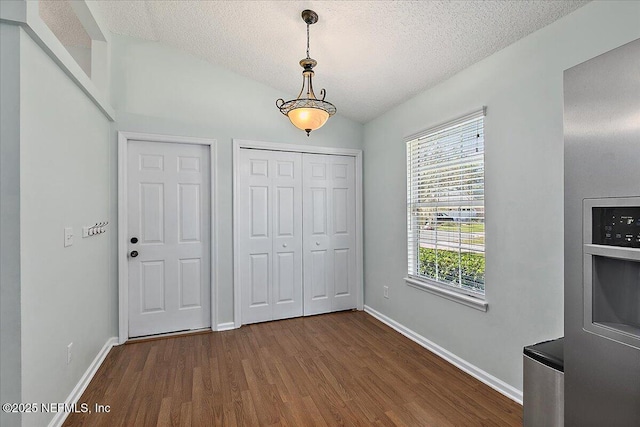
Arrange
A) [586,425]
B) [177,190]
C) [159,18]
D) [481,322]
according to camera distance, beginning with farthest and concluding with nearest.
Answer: [177,190] < [159,18] < [481,322] < [586,425]

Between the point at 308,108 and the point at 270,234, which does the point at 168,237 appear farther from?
the point at 308,108

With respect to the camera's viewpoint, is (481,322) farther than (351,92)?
No

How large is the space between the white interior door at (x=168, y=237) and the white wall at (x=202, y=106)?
0.54ft

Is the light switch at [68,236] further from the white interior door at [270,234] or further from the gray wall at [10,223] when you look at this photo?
the white interior door at [270,234]

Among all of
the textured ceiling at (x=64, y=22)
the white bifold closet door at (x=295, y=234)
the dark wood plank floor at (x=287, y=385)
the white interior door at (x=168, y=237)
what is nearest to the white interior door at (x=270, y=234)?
the white bifold closet door at (x=295, y=234)

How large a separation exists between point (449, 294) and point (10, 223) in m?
2.90

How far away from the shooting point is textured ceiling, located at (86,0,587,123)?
6.66 feet

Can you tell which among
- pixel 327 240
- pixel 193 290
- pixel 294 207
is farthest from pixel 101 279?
pixel 327 240

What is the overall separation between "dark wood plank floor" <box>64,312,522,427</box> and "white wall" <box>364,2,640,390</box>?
1.15ft

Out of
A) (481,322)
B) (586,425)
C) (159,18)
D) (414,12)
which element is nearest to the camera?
(586,425)

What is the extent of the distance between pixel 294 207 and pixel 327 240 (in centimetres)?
60

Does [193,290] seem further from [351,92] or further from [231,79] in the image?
[351,92]

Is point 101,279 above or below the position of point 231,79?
below

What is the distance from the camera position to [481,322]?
2.41 m
